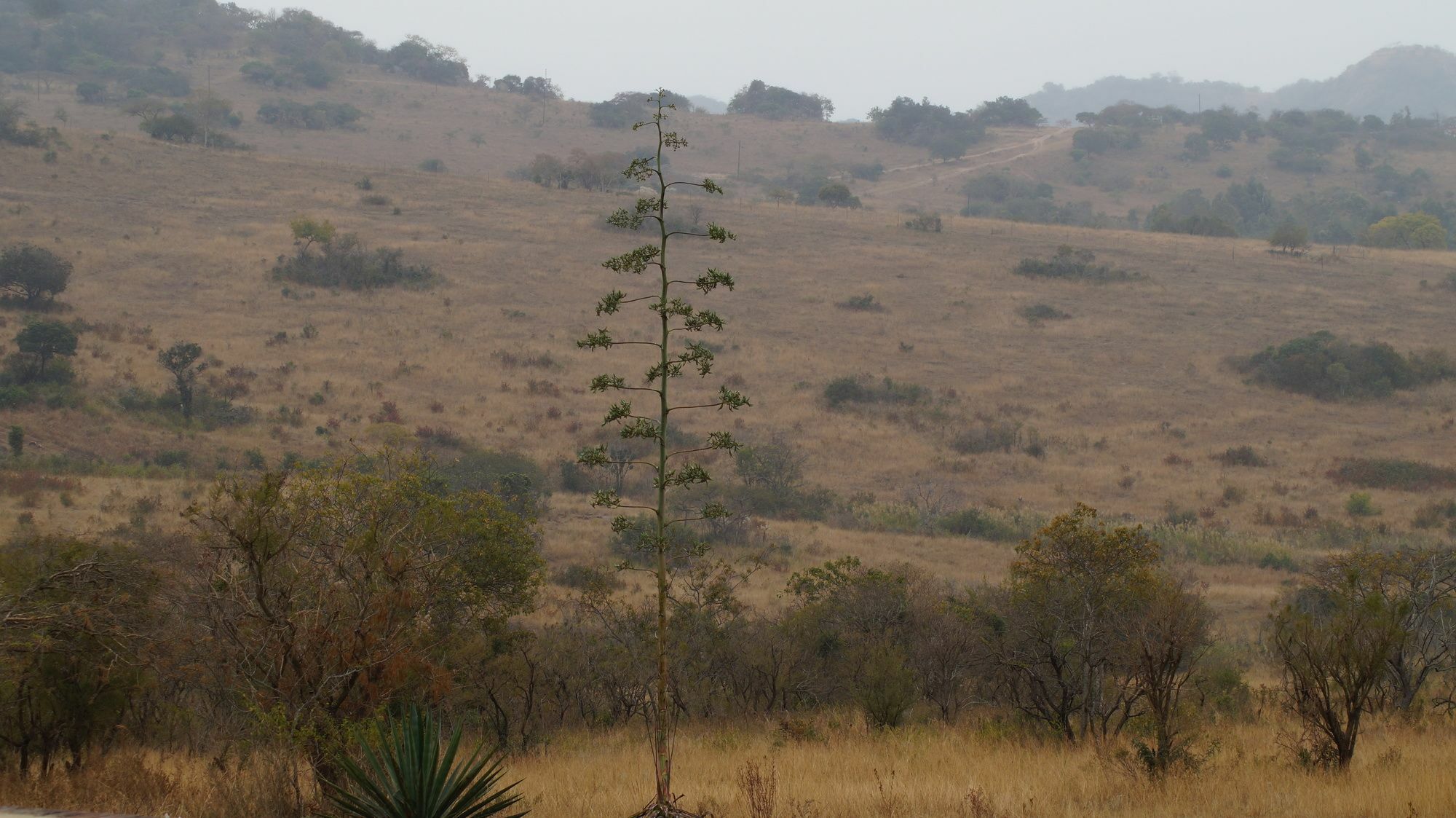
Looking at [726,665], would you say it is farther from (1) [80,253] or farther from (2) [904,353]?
(1) [80,253]

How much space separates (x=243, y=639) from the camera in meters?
7.55

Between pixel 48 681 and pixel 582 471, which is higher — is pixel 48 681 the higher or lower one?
the higher one

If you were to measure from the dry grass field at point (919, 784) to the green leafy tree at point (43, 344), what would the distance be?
1119 inches

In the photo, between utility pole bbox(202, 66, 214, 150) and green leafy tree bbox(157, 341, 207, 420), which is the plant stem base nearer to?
Result: green leafy tree bbox(157, 341, 207, 420)

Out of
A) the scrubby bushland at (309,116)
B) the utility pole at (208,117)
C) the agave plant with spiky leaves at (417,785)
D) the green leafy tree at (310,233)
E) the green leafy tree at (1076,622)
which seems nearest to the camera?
the agave plant with spiky leaves at (417,785)

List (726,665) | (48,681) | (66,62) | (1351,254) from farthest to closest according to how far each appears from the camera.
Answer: (66,62) < (1351,254) < (726,665) < (48,681)

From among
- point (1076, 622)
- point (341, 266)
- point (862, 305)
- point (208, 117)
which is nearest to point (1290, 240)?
point (862, 305)

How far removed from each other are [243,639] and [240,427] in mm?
26274

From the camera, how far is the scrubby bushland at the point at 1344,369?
40.8 meters

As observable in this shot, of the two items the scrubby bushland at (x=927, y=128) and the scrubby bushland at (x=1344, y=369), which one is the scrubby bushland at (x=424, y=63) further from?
the scrubby bushland at (x=1344, y=369)

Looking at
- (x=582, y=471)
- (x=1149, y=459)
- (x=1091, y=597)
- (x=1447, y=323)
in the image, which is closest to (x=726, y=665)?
(x=1091, y=597)

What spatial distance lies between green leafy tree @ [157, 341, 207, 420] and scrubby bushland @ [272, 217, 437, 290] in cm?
1153

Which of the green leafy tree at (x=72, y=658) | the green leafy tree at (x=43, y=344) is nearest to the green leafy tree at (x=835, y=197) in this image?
the green leafy tree at (x=43, y=344)

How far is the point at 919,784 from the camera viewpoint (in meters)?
8.06
